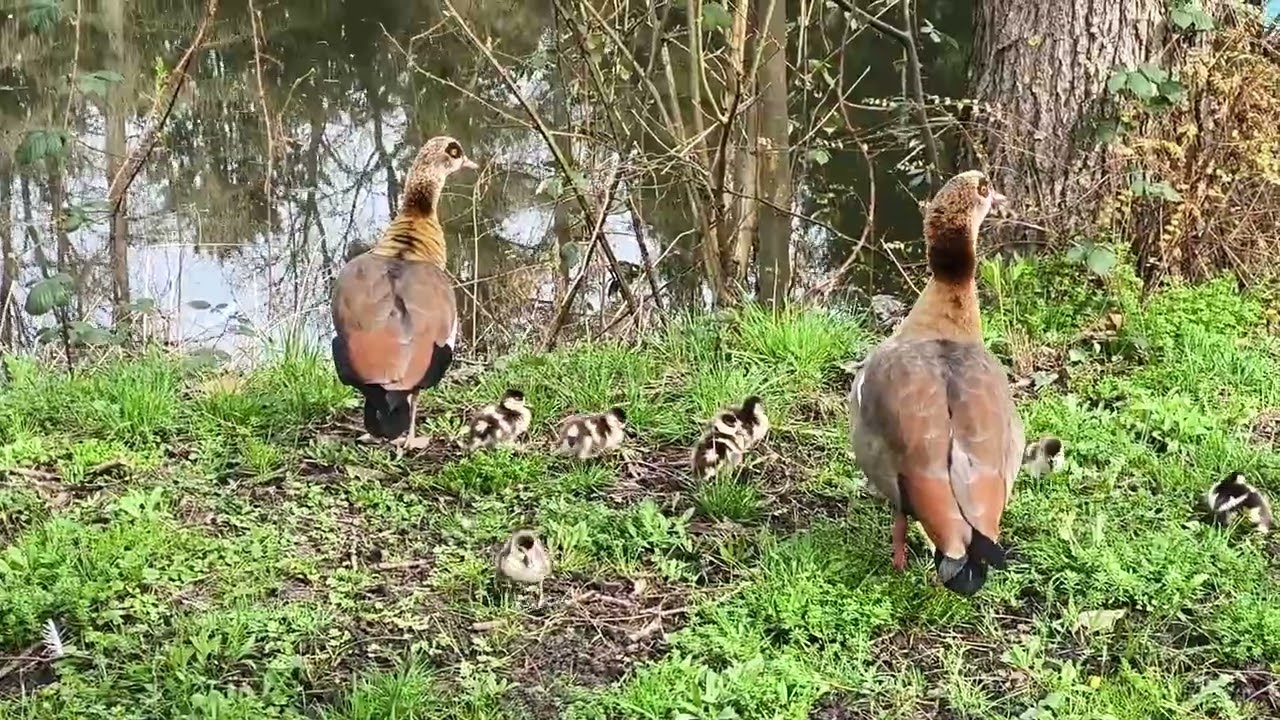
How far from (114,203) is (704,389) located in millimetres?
3663

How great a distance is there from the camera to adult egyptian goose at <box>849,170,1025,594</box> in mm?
3816

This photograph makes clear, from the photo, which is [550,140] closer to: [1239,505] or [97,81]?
[97,81]

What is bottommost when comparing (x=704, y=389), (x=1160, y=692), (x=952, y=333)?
(x=1160, y=692)

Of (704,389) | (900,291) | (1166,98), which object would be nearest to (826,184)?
(900,291)

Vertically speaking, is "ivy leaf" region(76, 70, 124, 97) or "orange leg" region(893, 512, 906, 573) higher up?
"ivy leaf" region(76, 70, 124, 97)

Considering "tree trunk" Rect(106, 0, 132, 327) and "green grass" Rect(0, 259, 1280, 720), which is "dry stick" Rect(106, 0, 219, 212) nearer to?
"tree trunk" Rect(106, 0, 132, 327)

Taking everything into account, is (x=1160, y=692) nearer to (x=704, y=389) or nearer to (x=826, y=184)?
(x=704, y=389)

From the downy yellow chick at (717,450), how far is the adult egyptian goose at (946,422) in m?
0.61

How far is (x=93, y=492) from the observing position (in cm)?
476

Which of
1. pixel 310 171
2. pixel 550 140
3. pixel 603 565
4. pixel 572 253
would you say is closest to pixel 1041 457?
pixel 603 565

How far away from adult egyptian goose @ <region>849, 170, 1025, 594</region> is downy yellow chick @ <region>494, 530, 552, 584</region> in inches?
45.2

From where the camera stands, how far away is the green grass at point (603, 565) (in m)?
3.69

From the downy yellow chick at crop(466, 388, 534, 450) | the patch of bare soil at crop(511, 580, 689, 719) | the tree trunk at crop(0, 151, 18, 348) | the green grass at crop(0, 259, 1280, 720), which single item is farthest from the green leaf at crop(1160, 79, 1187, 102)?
the tree trunk at crop(0, 151, 18, 348)

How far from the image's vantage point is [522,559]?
4.13 m
